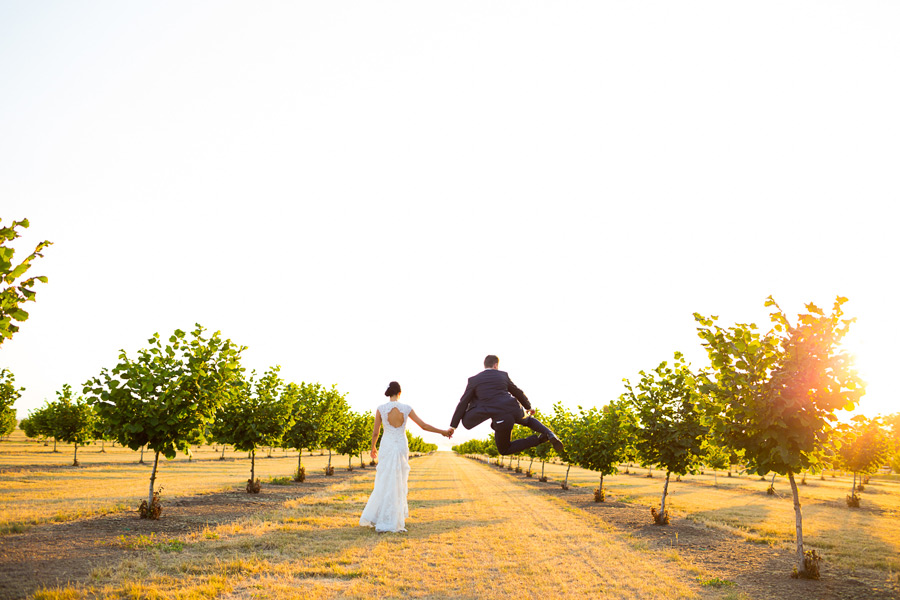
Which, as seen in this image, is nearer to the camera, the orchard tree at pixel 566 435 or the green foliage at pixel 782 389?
the green foliage at pixel 782 389

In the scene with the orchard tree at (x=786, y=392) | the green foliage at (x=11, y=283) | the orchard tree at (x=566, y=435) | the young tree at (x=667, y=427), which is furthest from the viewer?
the orchard tree at (x=566, y=435)

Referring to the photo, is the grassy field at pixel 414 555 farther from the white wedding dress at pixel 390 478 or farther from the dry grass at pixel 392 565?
the white wedding dress at pixel 390 478

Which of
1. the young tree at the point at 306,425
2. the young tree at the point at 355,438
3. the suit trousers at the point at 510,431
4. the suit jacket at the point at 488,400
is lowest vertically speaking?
the young tree at the point at 355,438

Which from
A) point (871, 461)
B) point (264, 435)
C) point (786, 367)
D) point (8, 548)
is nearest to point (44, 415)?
point (264, 435)

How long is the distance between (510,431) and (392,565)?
3790 millimetres

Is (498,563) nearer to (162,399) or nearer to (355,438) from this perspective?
(162,399)

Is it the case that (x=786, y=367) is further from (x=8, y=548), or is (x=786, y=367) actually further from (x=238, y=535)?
(x=8, y=548)

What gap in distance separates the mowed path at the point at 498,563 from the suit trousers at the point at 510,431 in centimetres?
248

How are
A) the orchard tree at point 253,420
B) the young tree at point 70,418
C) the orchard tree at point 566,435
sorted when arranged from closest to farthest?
the orchard tree at point 253,420, the orchard tree at point 566,435, the young tree at point 70,418

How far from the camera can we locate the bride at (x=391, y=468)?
1405 cm

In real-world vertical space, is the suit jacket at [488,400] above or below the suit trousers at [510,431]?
above

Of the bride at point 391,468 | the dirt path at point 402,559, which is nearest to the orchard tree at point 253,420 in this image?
the dirt path at point 402,559

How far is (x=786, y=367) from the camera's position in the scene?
12.8 meters

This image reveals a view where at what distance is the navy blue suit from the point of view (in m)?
9.80
